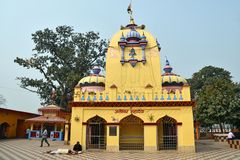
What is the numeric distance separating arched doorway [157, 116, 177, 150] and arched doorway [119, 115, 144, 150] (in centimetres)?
132

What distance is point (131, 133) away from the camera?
1706 centimetres

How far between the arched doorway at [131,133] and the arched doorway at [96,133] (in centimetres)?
137

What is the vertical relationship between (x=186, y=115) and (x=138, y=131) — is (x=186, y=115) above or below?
above

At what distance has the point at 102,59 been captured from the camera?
35.6m

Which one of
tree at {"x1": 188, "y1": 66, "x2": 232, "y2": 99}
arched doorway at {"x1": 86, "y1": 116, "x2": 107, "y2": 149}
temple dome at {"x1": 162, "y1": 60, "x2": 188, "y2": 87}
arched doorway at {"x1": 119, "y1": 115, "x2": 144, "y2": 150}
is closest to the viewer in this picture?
arched doorway at {"x1": 86, "y1": 116, "x2": 107, "y2": 149}

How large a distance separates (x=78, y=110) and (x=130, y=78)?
16.5 ft

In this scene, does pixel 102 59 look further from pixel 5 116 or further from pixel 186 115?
pixel 186 115

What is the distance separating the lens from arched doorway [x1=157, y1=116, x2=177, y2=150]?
623 inches

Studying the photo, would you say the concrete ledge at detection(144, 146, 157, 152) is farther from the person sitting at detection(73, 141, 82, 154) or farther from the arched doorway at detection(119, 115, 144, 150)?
the person sitting at detection(73, 141, 82, 154)

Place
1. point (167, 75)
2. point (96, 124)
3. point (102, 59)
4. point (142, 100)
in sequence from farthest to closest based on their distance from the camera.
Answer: point (102, 59) → point (167, 75) → point (96, 124) → point (142, 100)

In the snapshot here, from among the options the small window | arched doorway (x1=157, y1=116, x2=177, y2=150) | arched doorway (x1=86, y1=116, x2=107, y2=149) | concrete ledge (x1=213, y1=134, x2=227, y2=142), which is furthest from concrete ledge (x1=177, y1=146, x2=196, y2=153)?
concrete ledge (x1=213, y1=134, x2=227, y2=142)

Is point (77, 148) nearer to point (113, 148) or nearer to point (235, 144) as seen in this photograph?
point (113, 148)

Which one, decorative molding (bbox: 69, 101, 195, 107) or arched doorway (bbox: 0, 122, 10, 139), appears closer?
decorative molding (bbox: 69, 101, 195, 107)

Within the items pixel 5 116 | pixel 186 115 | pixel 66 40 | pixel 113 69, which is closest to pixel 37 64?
pixel 66 40
